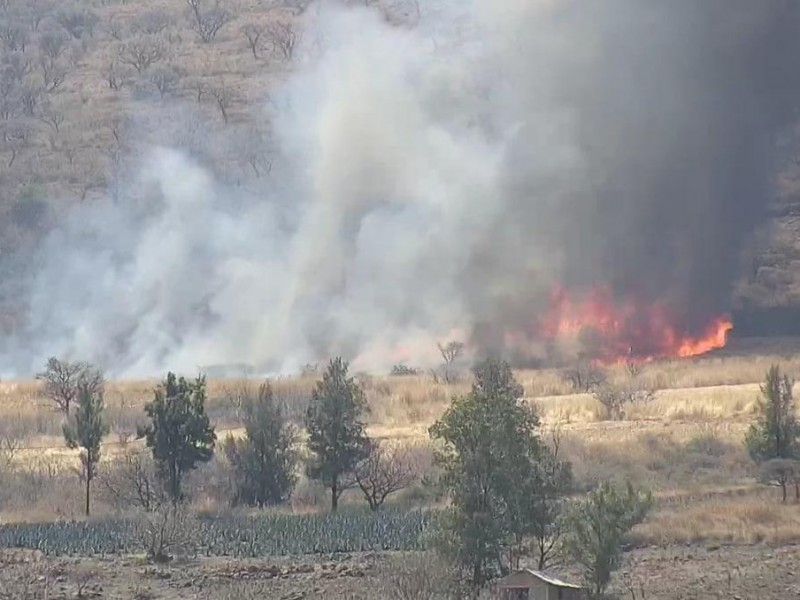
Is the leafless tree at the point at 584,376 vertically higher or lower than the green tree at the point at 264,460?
higher

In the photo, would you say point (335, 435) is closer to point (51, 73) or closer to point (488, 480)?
point (488, 480)

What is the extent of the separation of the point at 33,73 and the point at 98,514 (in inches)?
4257

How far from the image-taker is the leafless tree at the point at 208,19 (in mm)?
152675

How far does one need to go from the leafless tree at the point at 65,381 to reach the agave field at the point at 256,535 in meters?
19.4

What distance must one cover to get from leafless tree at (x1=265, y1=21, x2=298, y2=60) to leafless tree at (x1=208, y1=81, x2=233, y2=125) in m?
8.05

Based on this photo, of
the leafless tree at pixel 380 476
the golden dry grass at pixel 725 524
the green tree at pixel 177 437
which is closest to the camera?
the golden dry grass at pixel 725 524

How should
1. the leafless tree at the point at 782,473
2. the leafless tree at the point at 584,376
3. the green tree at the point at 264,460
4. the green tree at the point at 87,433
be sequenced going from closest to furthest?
the leafless tree at the point at 782,473 → the green tree at the point at 264,460 → the green tree at the point at 87,433 → the leafless tree at the point at 584,376

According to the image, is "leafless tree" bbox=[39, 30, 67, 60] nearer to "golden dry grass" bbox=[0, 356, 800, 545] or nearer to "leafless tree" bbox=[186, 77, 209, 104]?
"leafless tree" bbox=[186, 77, 209, 104]

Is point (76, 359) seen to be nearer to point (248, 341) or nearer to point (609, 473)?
point (248, 341)

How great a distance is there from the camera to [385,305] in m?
78.9

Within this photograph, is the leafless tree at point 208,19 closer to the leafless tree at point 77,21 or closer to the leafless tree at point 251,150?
the leafless tree at point 77,21

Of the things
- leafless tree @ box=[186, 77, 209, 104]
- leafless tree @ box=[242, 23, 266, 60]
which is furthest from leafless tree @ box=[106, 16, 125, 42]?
leafless tree @ box=[186, 77, 209, 104]

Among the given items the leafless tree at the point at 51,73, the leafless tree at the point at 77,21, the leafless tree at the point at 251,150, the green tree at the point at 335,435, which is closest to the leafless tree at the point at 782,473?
the green tree at the point at 335,435

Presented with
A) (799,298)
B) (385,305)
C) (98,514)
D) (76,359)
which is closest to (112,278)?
(76,359)
